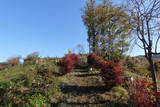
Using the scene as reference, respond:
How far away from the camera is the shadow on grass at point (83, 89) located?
7.87m

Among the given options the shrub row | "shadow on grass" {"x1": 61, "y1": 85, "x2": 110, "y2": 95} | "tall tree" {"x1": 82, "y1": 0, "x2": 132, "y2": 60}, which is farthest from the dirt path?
"tall tree" {"x1": 82, "y1": 0, "x2": 132, "y2": 60}

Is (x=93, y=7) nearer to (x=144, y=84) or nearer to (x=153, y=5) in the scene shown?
(x=153, y=5)

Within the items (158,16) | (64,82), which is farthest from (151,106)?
(64,82)

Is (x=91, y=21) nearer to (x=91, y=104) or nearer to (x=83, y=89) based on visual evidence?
(x=83, y=89)

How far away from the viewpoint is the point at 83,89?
8172 millimetres

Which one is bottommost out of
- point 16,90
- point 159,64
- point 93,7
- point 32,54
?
point 16,90

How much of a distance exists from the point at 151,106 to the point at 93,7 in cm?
1372

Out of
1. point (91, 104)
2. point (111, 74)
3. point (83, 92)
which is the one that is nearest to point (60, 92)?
point (83, 92)

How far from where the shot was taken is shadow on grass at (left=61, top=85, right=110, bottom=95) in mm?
7867

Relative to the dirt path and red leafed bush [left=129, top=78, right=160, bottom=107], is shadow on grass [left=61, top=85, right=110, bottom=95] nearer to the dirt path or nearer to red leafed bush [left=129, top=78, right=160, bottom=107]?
the dirt path

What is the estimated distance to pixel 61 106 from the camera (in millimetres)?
6703

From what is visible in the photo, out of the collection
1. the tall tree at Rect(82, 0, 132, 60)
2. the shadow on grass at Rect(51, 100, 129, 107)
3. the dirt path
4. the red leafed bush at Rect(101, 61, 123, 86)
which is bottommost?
the shadow on grass at Rect(51, 100, 129, 107)

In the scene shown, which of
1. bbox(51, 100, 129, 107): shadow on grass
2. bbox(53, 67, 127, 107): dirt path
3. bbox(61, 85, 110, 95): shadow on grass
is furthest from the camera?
bbox(61, 85, 110, 95): shadow on grass

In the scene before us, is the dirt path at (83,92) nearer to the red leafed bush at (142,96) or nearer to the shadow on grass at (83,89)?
the shadow on grass at (83,89)
